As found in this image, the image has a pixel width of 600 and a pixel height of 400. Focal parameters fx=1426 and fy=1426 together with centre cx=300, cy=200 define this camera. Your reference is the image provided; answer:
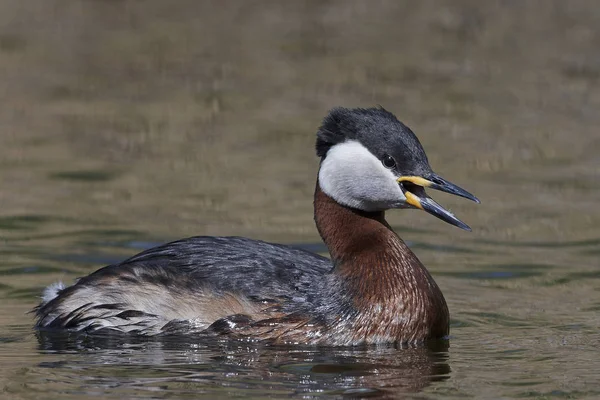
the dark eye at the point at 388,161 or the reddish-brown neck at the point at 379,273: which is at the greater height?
the dark eye at the point at 388,161

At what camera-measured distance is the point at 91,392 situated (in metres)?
8.88

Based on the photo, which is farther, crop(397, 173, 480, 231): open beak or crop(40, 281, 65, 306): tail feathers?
crop(40, 281, 65, 306): tail feathers

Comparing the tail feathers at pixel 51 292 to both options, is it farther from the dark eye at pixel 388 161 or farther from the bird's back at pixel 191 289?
the dark eye at pixel 388 161

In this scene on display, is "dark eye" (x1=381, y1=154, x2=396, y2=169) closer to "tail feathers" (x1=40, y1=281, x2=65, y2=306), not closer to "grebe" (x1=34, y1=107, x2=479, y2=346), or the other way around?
"grebe" (x1=34, y1=107, x2=479, y2=346)

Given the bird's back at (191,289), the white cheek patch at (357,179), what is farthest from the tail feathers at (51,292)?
the white cheek patch at (357,179)

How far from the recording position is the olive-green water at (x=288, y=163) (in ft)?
31.7

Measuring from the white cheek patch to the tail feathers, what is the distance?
2.29m

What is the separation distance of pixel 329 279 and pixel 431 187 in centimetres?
103

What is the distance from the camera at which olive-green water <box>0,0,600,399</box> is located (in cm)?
965

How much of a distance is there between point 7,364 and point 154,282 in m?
1.30

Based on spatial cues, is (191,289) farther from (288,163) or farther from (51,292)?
(288,163)

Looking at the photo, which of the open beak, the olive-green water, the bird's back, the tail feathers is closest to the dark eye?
the open beak

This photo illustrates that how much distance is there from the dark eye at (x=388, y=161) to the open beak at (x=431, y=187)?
0.11 meters

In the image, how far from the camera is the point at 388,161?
33.7 ft
